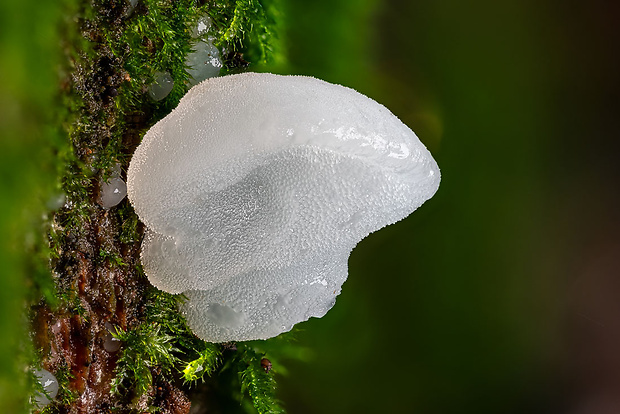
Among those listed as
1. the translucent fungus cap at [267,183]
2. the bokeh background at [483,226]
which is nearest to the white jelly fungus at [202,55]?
the translucent fungus cap at [267,183]

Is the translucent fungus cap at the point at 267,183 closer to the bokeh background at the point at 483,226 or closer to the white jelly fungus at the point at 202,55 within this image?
the white jelly fungus at the point at 202,55

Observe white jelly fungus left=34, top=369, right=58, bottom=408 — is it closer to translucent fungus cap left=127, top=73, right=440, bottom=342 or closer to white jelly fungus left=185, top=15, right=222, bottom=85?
translucent fungus cap left=127, top=73, right=440, bottom=342

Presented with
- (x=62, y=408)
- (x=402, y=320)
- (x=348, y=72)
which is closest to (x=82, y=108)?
(x=62, y=408)

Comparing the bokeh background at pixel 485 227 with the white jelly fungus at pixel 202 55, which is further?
the bokeh background at pixel 485 227

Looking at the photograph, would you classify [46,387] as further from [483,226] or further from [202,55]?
[483,226]

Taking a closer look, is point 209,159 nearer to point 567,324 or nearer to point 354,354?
point 354,354

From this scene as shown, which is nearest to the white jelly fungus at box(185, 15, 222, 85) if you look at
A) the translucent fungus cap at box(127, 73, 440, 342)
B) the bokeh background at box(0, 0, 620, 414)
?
the translucent fungus cap at box(127, 73, 440, 342)

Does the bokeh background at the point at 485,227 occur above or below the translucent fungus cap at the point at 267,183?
below
